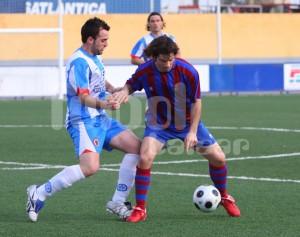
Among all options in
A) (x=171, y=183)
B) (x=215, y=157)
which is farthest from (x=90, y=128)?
(x=171, y=183)

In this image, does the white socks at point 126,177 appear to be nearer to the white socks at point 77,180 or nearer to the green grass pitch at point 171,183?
the white socks at point 77,180

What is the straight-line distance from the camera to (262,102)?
2411 cm

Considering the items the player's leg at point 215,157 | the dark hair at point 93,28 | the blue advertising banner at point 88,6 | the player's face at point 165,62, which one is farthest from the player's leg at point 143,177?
the blue advertising banner at point 88,6

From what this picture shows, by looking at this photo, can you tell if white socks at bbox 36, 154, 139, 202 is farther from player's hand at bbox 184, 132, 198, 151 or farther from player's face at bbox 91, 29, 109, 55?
player's face at bbox 91, 29, 109, 55

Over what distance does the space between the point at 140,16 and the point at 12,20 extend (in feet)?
20.2

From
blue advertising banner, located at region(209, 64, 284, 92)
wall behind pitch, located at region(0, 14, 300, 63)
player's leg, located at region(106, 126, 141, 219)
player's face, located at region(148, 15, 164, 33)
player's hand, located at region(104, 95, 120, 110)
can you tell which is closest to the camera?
player's hand, located at region(104, 95, 120, 110)

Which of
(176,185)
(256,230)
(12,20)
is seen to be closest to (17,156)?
(176,185)

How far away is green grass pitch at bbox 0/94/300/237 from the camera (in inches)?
302

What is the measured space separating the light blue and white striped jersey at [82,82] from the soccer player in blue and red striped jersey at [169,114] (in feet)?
0.86

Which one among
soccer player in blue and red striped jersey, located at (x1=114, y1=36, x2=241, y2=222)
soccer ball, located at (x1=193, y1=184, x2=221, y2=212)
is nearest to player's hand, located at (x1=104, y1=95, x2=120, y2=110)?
soccer player in blue and red striped jersey, located at (x1=114, y1=36, x2=241, y2=222)

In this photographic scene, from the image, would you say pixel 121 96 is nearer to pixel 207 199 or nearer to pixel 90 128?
pixel 90 128

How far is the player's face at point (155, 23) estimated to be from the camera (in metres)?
13.4

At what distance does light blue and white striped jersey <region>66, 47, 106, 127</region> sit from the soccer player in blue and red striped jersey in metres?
0.26

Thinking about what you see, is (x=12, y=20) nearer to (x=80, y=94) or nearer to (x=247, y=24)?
(x=247, y=24)
